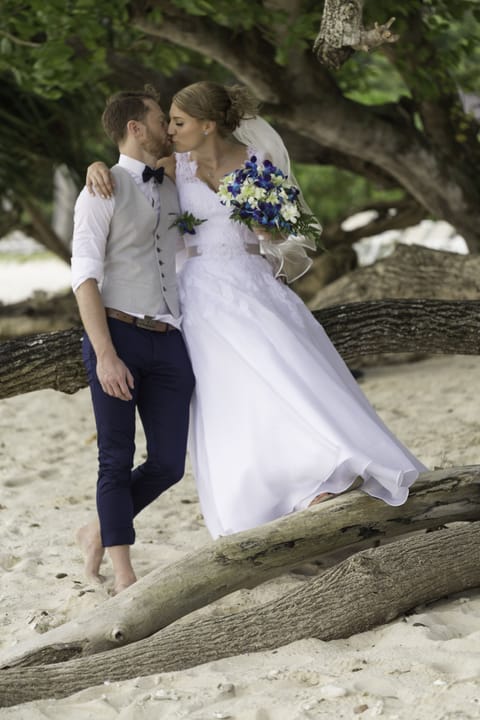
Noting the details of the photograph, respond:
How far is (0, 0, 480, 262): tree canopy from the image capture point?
5.89 meters

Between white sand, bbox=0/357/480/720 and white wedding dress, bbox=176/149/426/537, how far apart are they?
0.43m

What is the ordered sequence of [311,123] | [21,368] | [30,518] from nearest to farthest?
[21,368], [30,518], [311,123]

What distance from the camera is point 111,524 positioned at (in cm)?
378

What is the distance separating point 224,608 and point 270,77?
397 cm

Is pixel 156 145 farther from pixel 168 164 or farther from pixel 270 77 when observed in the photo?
pixel 270 77

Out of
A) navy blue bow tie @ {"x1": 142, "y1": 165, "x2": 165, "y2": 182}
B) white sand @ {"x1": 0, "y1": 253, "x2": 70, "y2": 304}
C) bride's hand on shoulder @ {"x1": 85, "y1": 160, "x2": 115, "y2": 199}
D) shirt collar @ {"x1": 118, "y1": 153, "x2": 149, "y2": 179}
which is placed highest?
bride's hand on shoulder @ {"x1": 85, "y1": 160, "x2": 115, "y2": 199}

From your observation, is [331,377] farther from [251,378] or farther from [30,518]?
[30,518]

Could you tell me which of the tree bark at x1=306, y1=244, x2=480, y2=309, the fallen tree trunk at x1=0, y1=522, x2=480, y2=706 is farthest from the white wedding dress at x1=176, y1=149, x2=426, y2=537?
the tree bark at x1=306, y1=244, x2=480, y2=309

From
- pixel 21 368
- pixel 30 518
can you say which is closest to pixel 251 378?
pixel 21 368

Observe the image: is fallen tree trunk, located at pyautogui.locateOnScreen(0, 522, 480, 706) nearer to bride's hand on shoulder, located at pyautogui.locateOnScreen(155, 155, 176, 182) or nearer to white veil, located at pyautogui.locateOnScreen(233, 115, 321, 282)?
white veil, located at pyautogui.locateOnScreen(233, 115, 321, 282)

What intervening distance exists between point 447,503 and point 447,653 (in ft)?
3.10

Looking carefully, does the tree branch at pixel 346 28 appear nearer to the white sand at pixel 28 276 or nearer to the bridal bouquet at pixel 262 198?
the bridal bouquet at pixel 262 198

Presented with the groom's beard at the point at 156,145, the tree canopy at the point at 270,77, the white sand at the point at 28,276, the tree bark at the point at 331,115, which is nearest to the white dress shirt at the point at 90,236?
the groom's beard at the point at 156,145

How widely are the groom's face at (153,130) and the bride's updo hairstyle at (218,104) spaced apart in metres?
0.14
